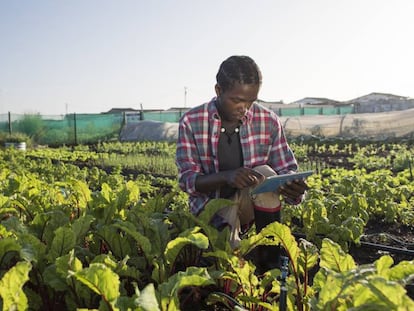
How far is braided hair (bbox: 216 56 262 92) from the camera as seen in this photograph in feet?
7.93

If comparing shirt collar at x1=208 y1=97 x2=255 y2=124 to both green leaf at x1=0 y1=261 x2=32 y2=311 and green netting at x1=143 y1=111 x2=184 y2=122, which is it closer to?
green leaf at x1=0 y1=261 x2=32 y2=311

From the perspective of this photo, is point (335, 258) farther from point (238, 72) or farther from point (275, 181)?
point (238, 72)

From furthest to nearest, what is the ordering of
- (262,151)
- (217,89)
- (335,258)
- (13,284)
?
(262,151)
(217,89)
(335,258)
(13,284)

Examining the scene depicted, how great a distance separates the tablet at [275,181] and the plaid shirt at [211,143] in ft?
1.39

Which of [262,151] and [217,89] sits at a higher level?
[217,89]

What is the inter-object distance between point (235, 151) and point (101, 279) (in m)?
1.59

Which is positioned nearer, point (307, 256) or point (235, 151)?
point (307, 256)

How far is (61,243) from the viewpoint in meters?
1.72

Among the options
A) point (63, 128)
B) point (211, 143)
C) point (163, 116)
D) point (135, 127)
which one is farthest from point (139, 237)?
point (163, 116)

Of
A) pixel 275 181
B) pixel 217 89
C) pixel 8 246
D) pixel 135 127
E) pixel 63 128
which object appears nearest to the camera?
pixel 8 246

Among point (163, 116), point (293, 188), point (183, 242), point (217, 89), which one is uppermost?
point (163, 116)

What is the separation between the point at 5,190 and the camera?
9.46 ft

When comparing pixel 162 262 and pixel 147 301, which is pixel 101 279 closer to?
pixel 147 301

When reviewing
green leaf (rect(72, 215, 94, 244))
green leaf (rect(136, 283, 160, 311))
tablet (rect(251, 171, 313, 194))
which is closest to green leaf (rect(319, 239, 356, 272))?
green leaf (rect(136, 283, 160, 311))
